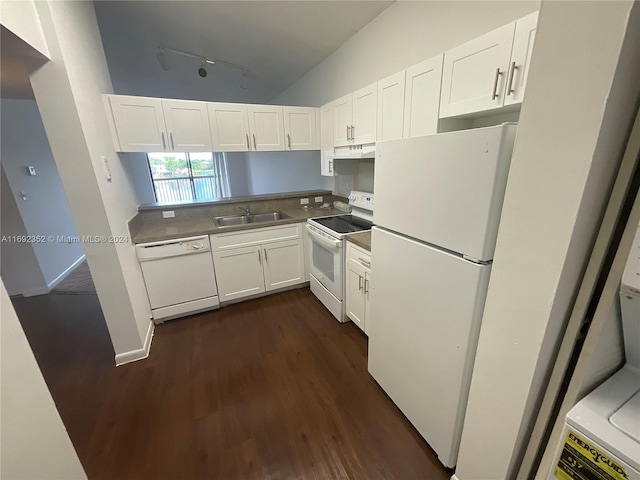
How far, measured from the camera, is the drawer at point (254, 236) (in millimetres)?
2480

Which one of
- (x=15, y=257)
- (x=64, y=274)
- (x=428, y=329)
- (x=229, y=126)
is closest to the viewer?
(x=428, y=329)

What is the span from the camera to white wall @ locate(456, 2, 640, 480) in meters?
0.59

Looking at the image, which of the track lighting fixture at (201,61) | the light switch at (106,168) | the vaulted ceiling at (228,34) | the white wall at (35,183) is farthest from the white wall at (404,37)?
the white wall at (35,183)

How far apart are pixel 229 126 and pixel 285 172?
2109mm

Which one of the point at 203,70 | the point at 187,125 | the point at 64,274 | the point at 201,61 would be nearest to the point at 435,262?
the point at 187,125

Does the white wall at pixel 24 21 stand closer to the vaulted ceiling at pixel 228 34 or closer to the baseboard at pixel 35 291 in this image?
the vaulted ceiling at pixel 228 34

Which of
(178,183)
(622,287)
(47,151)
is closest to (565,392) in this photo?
(622,287)

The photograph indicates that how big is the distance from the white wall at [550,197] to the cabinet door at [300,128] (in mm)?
2586

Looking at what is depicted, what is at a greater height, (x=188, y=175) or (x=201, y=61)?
Answer: (x=201, y=61)

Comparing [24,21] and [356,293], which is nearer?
[24,21]

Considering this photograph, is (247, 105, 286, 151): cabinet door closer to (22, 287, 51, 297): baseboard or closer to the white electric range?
the white electric range

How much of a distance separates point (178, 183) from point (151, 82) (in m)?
3.30

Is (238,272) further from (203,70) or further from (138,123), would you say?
(203,70)

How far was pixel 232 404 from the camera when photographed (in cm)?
162
